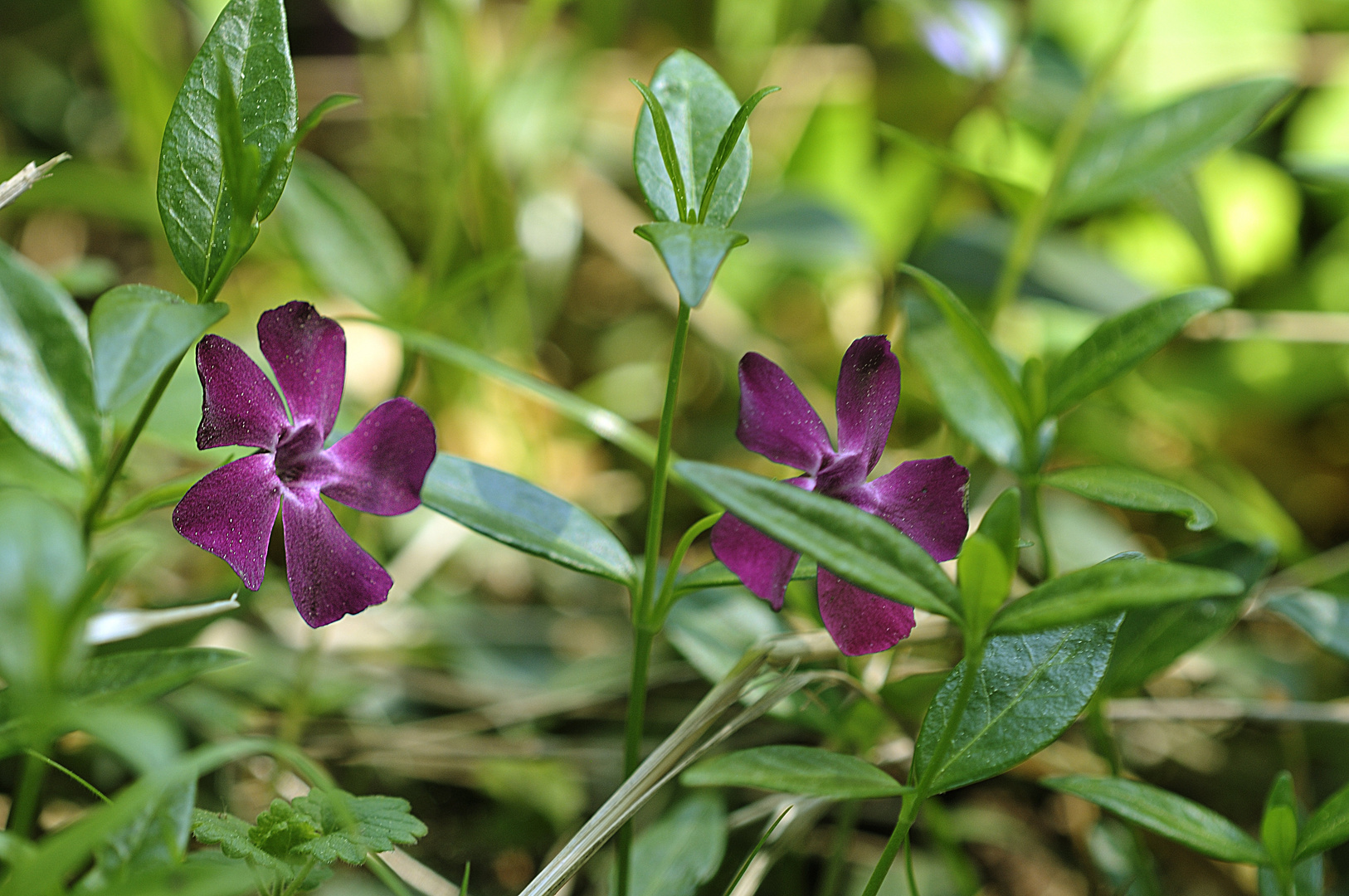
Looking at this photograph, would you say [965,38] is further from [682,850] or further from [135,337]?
[135,337]

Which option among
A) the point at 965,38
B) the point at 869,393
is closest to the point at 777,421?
the point at 869,393

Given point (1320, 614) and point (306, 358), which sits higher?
point (306, 358)

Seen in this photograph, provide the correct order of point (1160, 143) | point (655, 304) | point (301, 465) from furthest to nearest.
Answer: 1. point (655, 304)
2. point (1160, 143)
3. point (301, 465)

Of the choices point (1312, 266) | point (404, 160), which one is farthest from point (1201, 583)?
point (404, 160)

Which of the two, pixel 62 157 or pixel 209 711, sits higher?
pixel 62 157

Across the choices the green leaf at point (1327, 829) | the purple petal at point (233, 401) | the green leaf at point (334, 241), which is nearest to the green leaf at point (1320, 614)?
the green leaf at point (1327, 829)

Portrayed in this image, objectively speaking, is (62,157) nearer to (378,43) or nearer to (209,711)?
(209,711)

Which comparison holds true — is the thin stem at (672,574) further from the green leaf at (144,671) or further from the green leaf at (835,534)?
the green leaf at (144,671)
